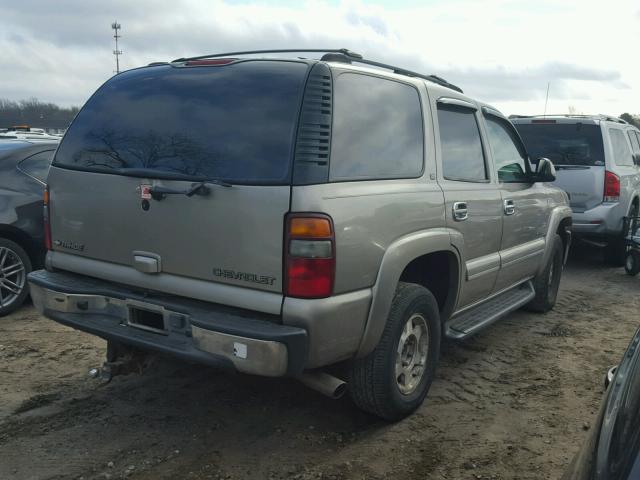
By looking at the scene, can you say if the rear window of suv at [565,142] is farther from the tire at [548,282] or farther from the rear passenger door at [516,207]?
the rear passenger door at [516,207]

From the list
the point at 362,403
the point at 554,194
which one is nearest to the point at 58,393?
the point at 362,403

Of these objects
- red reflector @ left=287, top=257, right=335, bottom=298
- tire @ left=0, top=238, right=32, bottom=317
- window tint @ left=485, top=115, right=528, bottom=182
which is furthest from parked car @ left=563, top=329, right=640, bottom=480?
tire @ left=0, top=238, right=32, bottom=317

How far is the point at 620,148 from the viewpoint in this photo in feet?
28.2

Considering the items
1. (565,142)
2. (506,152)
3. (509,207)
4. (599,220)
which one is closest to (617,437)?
(509,207)

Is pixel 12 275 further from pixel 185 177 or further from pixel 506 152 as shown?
pixel 506 152

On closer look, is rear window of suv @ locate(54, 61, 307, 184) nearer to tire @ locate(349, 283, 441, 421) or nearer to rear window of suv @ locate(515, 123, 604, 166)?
tire @ locate(349, 283, 441, 421)

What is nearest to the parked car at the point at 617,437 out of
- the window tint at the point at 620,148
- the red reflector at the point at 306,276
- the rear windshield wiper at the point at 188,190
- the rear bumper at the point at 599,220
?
the red reflector at the point at 306,276

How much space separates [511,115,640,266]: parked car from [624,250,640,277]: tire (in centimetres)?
35

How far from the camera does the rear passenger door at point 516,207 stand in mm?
4660

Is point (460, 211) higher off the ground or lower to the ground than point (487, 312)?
higher

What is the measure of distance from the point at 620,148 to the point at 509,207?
4.98 m

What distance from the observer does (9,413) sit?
3600 mm

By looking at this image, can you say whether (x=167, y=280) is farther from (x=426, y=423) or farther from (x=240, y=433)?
(x=426, y=423)

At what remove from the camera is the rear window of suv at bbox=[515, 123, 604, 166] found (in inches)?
316
